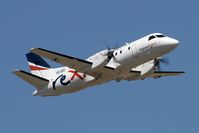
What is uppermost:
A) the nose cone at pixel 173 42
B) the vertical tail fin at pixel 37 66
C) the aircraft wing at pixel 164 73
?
the vertical tail fin at pixel 37 66

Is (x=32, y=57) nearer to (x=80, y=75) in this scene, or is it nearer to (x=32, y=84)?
(x=32, y=84)

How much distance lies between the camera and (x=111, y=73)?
4478cm

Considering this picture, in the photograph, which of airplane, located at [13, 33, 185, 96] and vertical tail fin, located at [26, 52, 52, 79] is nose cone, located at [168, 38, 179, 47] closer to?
airplane, located at [13, 33, 185, 96]

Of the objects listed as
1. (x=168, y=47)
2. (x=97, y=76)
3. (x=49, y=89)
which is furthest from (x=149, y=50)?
(x=49, y=89)

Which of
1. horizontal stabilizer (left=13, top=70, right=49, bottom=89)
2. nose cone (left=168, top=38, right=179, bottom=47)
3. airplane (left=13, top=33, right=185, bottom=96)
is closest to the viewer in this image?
nose cone (left=168, top=38, right=179, bottom=47)

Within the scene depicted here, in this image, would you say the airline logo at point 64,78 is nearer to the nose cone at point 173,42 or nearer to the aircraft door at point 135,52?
the aircraft door at point 135,52

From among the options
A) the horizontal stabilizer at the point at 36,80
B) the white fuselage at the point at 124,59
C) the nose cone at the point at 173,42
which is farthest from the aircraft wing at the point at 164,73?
the horizontal stabilizer at the point at 36,80

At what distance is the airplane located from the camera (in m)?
43.5

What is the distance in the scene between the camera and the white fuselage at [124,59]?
43.5 meters

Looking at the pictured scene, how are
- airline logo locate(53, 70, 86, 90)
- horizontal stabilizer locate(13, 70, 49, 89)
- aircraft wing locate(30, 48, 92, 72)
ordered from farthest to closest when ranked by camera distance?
horizontal stabilizer locate(13, 70, 49, 89)
airline logo locate(53, 70, 86, 90)
aircraft wing locate(30, 48, 92, 72)

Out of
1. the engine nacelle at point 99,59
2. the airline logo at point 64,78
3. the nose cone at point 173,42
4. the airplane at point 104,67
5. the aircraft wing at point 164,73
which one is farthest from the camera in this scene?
the aircraft wing at point 164,73

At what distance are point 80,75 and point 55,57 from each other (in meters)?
3.44

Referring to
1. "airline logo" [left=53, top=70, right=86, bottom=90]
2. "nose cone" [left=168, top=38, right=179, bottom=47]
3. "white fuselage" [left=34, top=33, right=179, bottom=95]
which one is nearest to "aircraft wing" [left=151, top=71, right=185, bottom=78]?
"white fuselage" [left=34, top=33, right=179, bottom=95]

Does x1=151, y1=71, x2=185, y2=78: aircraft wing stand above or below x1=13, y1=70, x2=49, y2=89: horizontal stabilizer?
below
